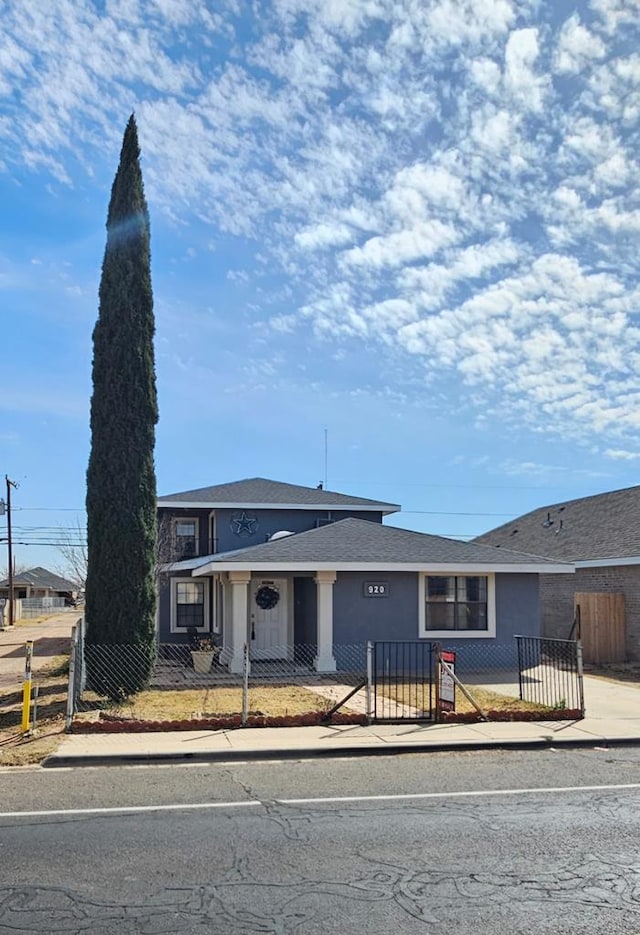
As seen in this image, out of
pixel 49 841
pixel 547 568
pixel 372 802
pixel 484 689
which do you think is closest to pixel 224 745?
pixel 372 802

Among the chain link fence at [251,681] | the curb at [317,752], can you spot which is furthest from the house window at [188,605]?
the curb at [317,752]

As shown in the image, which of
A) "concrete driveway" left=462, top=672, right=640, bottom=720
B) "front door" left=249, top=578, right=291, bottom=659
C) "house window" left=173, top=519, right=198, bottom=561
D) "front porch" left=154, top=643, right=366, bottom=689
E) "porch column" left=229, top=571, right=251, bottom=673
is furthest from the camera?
"house window" left=173, top=519, right=198, bottom=561

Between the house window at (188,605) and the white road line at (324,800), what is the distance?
1743 centimetres

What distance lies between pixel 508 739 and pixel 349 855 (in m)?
5.71

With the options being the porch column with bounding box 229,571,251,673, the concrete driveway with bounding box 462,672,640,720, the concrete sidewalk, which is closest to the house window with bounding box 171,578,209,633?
the porch column with bounding box 229,571,251,673

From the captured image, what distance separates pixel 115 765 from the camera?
10047 millimetres

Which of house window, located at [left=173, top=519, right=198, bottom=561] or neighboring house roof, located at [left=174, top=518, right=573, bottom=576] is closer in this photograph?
neighboring house roof, located at [left=174, top=518, right=573, bottom=576]

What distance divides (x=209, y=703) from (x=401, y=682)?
15.0 feet

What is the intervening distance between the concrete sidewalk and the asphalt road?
57 cm

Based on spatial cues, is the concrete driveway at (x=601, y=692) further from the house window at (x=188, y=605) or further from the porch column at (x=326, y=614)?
the house window at (x=188, y=605)

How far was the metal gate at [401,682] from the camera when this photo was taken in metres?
13.2

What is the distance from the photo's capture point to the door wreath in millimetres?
21469

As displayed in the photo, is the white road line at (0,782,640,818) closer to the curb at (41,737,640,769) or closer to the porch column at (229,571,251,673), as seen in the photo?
the curb at (41,737,640,769)

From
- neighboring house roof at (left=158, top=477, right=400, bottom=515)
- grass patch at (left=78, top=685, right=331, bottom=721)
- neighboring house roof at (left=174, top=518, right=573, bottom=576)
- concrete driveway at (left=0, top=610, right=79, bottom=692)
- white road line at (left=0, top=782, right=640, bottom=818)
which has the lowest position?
concrete driveway at (left=0, top=610, right=79, bottom=692)
